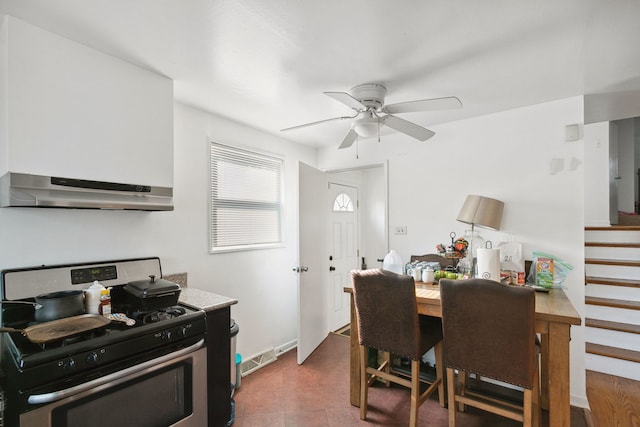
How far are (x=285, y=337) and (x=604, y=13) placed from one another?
138 inches

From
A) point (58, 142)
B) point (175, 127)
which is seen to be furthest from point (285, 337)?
point (58, 142)

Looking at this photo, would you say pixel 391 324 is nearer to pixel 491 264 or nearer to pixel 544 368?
pixel 491 264

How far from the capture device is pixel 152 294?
5.79 feet

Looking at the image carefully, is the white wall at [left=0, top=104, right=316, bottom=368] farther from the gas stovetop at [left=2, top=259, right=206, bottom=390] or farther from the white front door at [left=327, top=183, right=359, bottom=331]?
the white front door at [left=327, top=183, right=359, bottom=331]

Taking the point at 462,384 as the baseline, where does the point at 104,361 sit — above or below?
above

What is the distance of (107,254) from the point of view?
1.99 meters

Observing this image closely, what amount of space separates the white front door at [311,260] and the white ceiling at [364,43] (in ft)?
3.53

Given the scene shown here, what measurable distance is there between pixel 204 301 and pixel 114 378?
68cm

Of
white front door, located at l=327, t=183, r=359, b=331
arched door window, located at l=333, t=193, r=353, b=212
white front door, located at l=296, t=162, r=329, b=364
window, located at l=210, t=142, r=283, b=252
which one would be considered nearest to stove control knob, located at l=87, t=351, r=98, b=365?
window, located at l=210, t=142, r=283, b=252

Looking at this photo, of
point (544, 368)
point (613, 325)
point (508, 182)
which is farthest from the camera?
point (613, 325)

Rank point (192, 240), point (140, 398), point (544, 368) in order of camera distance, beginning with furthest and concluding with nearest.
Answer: point (192, 240) → point (544, 368) → point (140, 398)

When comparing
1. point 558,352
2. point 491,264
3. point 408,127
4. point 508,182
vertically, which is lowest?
point 558,352

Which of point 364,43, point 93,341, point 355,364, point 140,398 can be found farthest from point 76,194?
point 355,364

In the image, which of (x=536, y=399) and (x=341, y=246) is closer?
(x=536, y=399)
